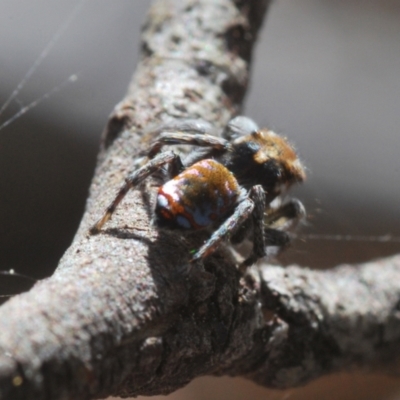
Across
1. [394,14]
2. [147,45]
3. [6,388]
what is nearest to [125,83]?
[147,45]

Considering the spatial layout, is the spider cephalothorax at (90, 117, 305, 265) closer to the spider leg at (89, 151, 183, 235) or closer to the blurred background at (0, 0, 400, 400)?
the spider leg at (89, 151, 183, 235)

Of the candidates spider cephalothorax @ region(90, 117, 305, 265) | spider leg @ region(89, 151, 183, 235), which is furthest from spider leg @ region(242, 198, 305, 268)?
spider leg @ region(89, 151, 183, 235)

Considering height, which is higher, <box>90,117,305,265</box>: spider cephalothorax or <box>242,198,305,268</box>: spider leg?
<box>90,117,305,265</box>: spider cephalothorax

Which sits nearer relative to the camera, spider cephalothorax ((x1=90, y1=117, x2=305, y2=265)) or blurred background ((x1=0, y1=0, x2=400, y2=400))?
spider cephalothorax ((x1=90, y1=117, x2=305, y2=265))

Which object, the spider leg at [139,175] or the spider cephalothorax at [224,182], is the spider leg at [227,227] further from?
the spider leg at [139,175]

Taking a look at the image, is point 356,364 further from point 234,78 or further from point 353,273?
point 234,78

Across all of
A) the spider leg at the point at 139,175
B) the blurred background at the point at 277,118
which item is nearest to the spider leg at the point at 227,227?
the spider leg at the point at 139,175
